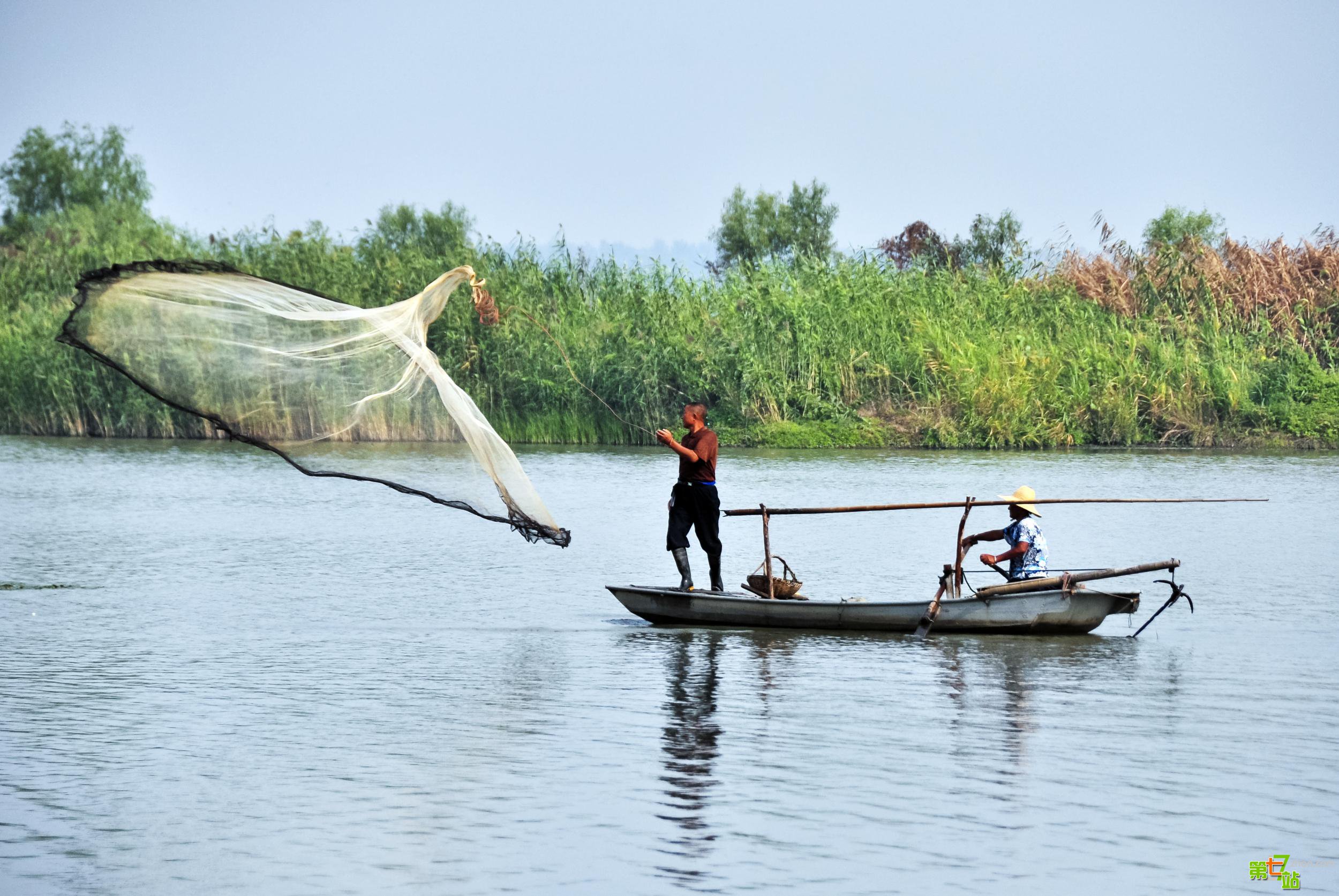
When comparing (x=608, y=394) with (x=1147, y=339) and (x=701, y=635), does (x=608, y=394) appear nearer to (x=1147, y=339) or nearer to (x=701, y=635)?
(x=1147, y=339)

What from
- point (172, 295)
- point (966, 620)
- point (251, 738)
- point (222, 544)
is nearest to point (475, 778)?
point (251, 738)

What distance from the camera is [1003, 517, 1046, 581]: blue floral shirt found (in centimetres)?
1309

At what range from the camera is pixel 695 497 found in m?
13.3

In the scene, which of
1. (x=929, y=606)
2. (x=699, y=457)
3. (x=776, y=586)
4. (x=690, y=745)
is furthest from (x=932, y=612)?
(x=690, y=745)

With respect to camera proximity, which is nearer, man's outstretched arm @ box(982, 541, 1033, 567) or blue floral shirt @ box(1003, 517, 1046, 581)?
man's outstretched arm @ box(982, 541, 1033, 567)

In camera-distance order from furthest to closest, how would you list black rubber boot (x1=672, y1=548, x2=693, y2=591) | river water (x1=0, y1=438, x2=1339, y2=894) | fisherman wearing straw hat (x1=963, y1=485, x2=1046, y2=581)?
black rubber boot (x1=672, y1=548, x2=693, y2=591) → fisherman wearing straw hat (x1=963, y1=485, x2=1046, y2=581) → river water (x1=0, y1=438, x2=1339, y2=894)

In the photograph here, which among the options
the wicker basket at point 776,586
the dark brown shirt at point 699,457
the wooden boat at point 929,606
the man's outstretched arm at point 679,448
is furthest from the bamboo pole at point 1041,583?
the dark brown shirt at point 699,457

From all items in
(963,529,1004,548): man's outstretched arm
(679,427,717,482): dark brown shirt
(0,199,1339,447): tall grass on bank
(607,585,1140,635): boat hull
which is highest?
(0,199,1339,447): tall grass on bank

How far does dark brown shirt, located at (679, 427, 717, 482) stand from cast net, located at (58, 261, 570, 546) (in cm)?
163

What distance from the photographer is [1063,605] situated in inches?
510

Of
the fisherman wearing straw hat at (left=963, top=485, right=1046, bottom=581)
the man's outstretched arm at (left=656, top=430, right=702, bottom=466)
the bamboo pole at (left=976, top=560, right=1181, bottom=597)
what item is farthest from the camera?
the fisherman wearing straw hat at (left=963, top=485, right=1046, bottom=581)

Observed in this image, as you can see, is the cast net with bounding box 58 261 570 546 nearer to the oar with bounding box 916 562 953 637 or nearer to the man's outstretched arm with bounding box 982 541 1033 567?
the oar with bounding box 916 562 953 637

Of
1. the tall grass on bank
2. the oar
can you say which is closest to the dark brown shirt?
the oar

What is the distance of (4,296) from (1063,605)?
37.3m
